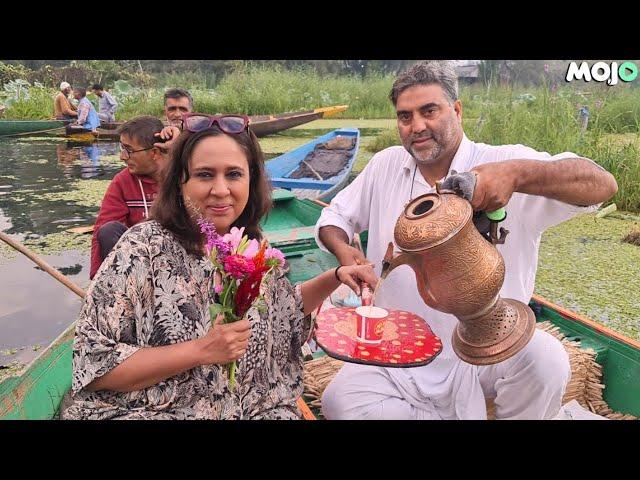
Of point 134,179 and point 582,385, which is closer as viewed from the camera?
point 582,385

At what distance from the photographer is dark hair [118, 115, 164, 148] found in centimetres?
285

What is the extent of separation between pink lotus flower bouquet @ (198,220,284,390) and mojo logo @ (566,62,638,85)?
2.02 meters

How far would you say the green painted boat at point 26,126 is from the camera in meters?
7.43

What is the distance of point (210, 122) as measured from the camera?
60.9 inches

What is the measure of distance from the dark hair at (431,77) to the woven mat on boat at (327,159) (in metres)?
4.51

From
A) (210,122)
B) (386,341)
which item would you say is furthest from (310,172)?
(210,122)

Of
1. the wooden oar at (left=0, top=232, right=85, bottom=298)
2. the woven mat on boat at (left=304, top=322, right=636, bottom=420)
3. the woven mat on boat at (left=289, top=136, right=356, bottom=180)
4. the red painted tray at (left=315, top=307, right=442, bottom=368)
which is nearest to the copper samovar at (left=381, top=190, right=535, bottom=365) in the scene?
the red painted tray at (left=315, top=307, right=442, bottom=368)

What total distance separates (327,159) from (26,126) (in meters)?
4.33

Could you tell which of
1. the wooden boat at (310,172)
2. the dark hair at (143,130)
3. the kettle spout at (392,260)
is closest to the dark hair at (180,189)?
the kettle spout at (392,260)

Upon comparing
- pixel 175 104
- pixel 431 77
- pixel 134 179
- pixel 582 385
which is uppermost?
pixel 431 77

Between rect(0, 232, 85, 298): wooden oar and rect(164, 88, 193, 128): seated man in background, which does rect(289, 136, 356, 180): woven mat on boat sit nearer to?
rect(164, 88, 193, 128): seated man in background

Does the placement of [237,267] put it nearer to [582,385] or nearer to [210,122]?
[210,122]

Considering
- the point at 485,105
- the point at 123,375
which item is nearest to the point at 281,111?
the point at 485,105

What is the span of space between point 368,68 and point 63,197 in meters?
4.83
